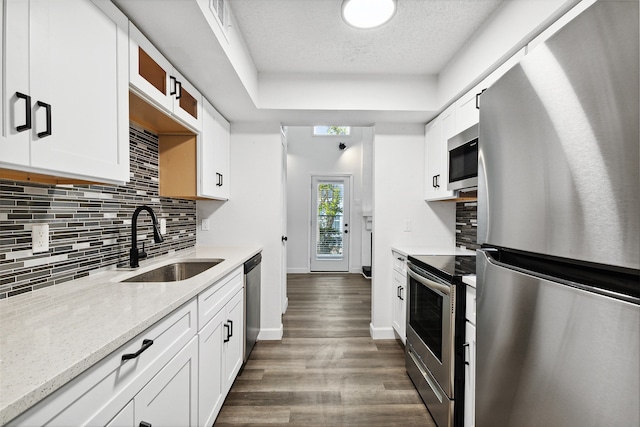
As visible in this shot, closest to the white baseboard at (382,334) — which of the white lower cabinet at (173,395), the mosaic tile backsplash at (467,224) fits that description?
the mosaic tile backsplash at (467,224)

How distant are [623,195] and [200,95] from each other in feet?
7.51

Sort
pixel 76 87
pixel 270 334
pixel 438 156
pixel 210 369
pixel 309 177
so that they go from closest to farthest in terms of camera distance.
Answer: pixel 76 87 → pixel 210 369 → pixel 438 156 → pixel 270 334 → pixel 309 177

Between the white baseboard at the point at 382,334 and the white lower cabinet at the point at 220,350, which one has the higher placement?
the white lower cabinet at the point at 220,350

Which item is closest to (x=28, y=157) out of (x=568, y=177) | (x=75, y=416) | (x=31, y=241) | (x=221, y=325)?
(x=31, y=241)

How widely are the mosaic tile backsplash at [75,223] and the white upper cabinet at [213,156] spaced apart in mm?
334

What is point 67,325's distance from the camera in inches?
32.3

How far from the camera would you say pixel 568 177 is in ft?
2.03

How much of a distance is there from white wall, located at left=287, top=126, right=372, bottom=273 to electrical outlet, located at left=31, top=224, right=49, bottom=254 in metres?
4.57

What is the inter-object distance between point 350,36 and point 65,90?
168cm

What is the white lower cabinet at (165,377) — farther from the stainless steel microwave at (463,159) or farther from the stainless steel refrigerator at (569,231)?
the stainless steel microwave at (463,159)

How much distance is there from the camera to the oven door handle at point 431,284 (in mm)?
1545

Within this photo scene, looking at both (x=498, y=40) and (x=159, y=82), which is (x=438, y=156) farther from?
(x=159, y=82)

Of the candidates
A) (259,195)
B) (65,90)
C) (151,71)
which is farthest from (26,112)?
(259,195)

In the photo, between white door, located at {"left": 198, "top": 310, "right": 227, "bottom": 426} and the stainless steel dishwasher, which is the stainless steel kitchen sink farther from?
white door, located at {"left": 198, "top": 310, "right": 227, "bottom": 426}
